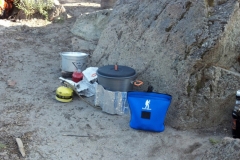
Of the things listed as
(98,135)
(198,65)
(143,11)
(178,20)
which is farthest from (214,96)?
(143,11)

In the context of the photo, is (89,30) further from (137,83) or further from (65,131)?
(65,131)

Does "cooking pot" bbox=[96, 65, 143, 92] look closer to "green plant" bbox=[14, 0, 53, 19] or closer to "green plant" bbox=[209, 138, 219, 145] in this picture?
"green plant" bbox=[209, 138, 219, 145]

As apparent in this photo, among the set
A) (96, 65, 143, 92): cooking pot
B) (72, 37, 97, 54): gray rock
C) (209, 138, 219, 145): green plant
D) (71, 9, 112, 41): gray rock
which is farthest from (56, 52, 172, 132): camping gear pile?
(71, 9, 112, 41): gray rock

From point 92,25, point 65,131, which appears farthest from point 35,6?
point 65,131

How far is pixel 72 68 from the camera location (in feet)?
18.7

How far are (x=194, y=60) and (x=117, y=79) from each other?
969 millimetres

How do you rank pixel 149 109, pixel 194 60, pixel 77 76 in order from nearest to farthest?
pixel 149 109
pixel 194 60
pixel 77 76

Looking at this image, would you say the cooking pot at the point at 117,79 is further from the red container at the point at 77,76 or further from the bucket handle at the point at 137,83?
the red container at the point at 77,76

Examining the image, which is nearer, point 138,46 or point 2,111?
point 2,111

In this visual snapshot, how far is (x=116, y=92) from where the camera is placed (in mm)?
4672

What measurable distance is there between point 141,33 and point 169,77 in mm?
979

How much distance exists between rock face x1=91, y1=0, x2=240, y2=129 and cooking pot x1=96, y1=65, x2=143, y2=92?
25 cm

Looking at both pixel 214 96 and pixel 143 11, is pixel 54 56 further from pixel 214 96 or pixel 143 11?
pixel 214 96

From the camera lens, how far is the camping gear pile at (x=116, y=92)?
4.25 meters
